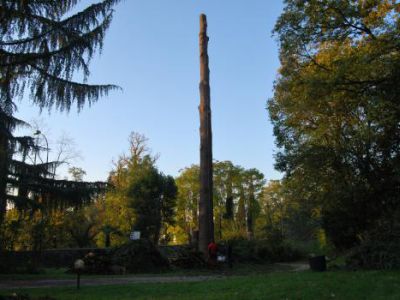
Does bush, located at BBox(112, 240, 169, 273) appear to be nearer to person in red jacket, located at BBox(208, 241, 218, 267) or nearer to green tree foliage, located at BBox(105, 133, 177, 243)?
person in red jacket, located at BBox(208, 241, 218, 267)

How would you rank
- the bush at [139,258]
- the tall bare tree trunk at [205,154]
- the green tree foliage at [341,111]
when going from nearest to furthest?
the green tree foliage at [341,111] → the bush at [139,258] → the tall bare tree trunk at [205,154]

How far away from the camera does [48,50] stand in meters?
8.71

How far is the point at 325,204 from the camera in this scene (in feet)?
73.2

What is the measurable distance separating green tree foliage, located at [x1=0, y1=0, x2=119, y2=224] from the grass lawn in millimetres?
4541

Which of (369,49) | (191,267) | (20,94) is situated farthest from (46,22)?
(191,267)

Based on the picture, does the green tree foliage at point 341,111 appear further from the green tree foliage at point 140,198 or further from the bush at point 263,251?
the green tree foliage at point 140,198

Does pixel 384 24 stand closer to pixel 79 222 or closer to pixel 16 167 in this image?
pixel 16 167

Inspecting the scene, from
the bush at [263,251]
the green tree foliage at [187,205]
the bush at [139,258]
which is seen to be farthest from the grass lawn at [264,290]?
the green tree foliage at [187,205]

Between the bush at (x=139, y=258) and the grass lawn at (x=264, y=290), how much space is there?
255 inches

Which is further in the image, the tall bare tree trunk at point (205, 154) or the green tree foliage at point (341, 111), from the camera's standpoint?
the tall bare tree trunk at point (205, 154)

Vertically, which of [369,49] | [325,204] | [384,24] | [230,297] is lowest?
[230,297]

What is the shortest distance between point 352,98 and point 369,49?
219cm

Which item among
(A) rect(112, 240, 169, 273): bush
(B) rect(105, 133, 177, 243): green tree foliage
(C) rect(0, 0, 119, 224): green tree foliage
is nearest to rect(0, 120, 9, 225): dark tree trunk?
(C) rect(0, 0, 119, 224): green tree foliage

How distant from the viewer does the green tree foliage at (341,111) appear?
14.8 m
